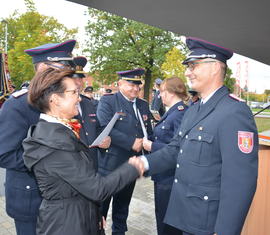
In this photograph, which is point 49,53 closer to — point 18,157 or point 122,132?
point 18,157

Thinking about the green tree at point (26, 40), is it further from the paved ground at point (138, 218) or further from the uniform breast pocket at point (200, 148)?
the uniform breast pocket at point (200, 148)

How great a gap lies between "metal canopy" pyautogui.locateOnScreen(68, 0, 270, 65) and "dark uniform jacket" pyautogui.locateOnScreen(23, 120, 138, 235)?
3.00 ft

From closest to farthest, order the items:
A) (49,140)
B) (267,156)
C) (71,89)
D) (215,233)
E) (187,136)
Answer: (49,140)
(215,233)
(71,89)
(187,136)
(267,156)

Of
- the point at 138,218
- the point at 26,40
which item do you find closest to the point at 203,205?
the point at 138,218

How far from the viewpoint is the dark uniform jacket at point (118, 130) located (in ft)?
12.2

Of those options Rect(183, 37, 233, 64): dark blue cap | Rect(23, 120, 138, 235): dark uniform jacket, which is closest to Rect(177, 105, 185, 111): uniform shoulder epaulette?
Rect(183, 37, 233, 64): dark blue cap

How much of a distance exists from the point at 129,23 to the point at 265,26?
25.6 m

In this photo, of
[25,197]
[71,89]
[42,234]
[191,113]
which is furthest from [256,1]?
[25,197]

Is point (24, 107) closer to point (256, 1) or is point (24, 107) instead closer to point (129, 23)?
point (256, 1)

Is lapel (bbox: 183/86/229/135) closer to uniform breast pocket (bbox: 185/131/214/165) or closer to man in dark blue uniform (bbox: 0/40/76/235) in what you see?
uniform breast pocket (bbox: 185/131/214/165)

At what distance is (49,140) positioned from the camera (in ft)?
5.59

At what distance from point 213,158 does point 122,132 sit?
79.3 inches

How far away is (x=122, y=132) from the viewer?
383 centimetres

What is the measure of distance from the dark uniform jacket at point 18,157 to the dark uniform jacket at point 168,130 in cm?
159
